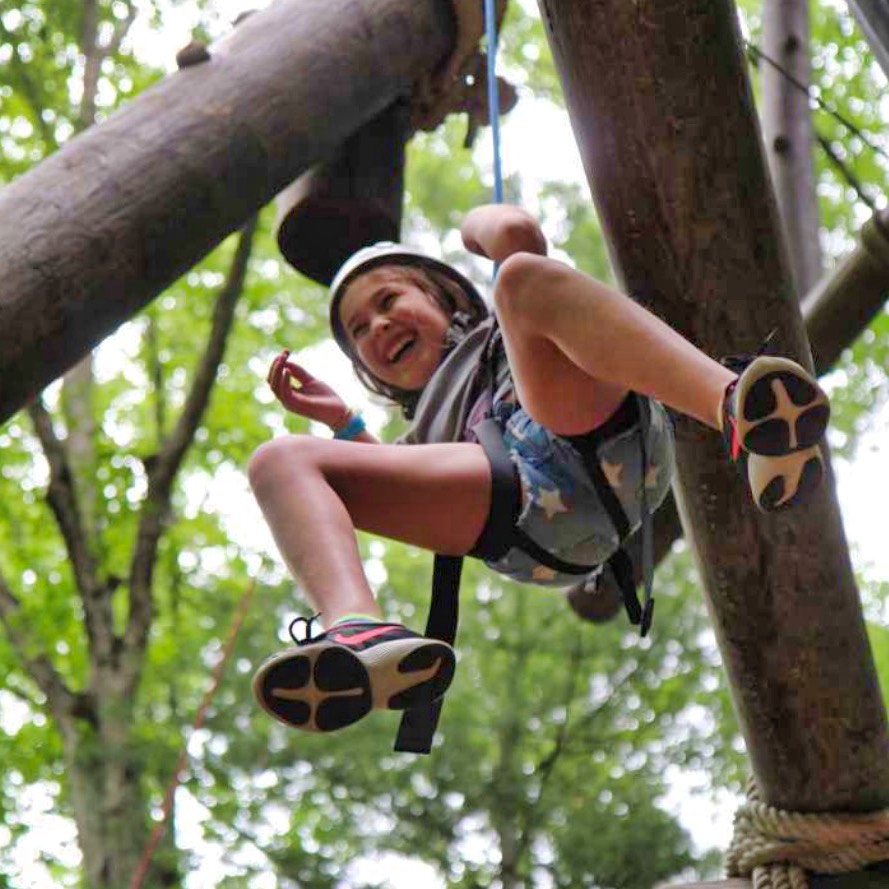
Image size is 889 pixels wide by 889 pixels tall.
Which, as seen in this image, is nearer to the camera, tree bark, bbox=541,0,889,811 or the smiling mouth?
tree bark, bbox=541,0,889,811

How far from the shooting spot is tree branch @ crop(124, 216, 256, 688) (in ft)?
21.9

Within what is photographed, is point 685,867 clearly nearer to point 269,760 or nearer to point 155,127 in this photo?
point 269,760

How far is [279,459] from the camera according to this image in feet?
8.58

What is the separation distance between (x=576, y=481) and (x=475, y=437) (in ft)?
0.83

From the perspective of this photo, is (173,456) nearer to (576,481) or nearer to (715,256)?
(576,481)

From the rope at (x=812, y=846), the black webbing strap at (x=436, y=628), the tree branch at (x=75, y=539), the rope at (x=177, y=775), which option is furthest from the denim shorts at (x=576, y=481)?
the tree branch at (x=75, y=539)

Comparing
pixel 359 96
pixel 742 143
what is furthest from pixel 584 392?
pixel 359 96

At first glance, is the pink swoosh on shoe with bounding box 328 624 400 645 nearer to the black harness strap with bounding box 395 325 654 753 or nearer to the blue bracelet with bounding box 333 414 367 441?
the black harness strap with bounding box 395 325 654 753

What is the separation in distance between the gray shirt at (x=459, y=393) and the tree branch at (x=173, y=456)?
3.57 meters

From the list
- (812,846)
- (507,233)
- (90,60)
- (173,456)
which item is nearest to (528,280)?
(507,233)

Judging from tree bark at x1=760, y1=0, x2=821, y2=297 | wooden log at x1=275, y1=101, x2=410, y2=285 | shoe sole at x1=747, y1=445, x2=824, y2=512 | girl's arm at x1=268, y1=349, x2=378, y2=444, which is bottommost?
shoe sole at x1=747, y1=445, x2=824, y2=512

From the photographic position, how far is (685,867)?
720 cm

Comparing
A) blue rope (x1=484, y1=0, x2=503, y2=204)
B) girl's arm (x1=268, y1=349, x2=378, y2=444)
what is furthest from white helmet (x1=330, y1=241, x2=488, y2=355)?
blue rope (x1=484, y1=0, x2=503, y2=204)

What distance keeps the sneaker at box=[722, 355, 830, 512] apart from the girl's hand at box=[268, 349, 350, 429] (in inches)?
43.9
